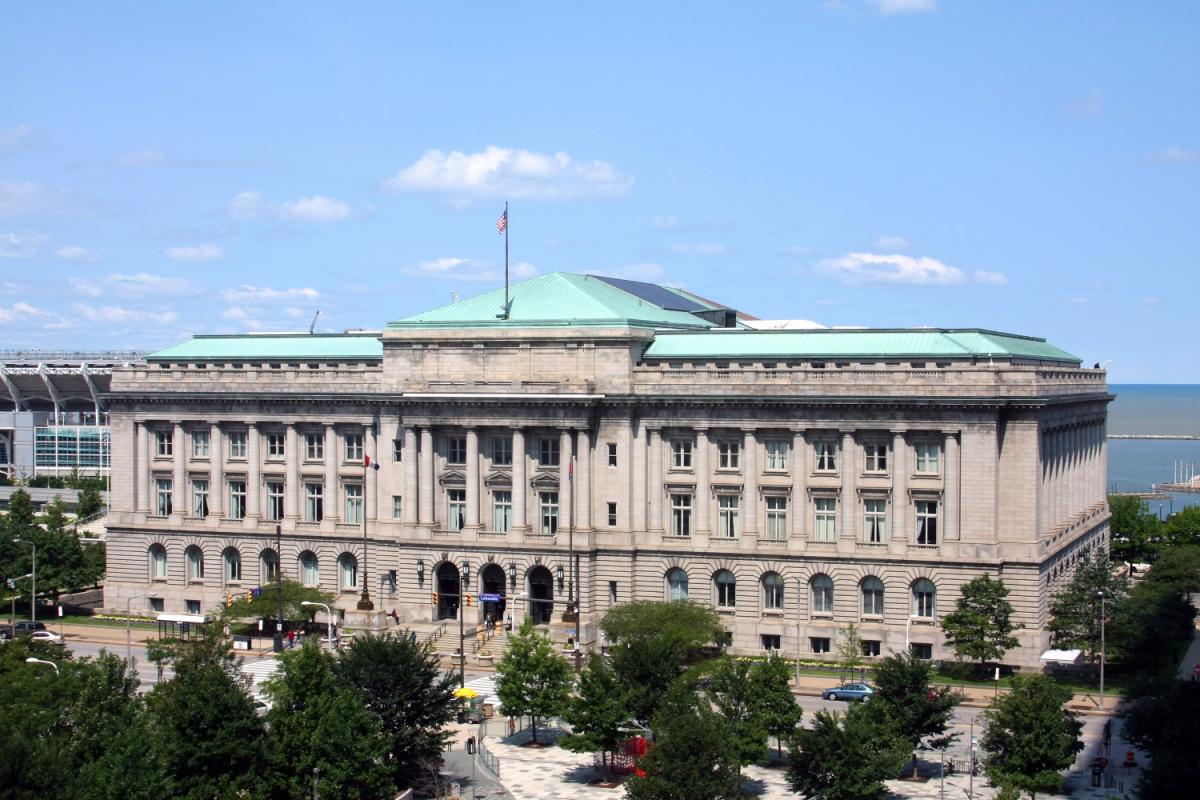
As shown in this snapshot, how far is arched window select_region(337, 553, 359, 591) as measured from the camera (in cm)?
11162

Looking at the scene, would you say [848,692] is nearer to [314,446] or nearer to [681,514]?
[681,514]

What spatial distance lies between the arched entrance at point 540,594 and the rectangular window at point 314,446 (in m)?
18.4

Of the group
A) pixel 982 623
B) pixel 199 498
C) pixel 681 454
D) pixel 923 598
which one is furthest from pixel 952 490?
pixel 199 498

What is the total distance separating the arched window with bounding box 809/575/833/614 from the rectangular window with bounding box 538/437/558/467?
18261mm

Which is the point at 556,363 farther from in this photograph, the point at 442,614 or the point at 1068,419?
the point at 1068,419

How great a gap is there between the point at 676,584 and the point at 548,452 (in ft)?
38.6

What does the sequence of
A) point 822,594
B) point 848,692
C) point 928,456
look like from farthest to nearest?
point 822,594, point 928,456, point 848,692

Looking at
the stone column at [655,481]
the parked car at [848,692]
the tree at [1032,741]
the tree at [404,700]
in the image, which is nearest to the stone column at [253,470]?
the stone column at [655,481]

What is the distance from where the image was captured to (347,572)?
11194cm

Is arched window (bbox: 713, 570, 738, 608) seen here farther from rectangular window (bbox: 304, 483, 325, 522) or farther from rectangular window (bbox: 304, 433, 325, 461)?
rectangular window (bbox: 304, 433, 325, 461)

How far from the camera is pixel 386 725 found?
234 ft

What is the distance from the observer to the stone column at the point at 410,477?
107625mm

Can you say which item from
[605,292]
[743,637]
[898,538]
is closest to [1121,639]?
[898,538]

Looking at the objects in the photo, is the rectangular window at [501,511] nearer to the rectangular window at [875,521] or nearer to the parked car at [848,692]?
the rectangular window at [875,521]
